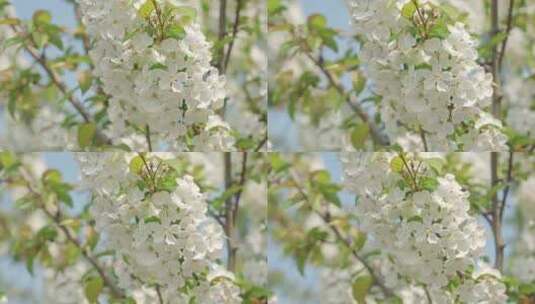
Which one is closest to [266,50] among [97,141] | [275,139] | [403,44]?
[275,139]

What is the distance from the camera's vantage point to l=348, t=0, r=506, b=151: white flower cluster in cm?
229

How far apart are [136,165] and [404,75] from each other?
1.87 ft

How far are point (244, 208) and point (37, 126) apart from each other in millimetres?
583

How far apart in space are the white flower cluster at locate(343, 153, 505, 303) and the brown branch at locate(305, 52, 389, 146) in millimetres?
217

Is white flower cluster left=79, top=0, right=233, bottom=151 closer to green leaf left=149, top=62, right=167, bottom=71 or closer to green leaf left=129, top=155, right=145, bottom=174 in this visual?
green leaf left=149, top=62, right=167, bottom=71

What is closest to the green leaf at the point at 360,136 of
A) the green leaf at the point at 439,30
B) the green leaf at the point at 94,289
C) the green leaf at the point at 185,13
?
the green leaf at the point at 439,30

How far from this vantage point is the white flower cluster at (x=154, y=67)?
226 centimetres

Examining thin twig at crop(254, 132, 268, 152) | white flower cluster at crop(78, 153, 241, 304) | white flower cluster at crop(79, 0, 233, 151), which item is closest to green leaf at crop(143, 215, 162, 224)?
white flower cluster at crop(78, 153, 241, 304)

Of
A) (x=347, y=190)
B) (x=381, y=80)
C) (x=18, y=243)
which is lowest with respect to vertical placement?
(x=18, y=243)

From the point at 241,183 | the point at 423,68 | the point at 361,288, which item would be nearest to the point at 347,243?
the point at 361,288

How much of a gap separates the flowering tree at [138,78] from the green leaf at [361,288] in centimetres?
40

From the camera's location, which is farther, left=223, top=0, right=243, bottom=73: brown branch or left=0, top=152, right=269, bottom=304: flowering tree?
left=223, top=0, right=243, bottom=73: brown branch

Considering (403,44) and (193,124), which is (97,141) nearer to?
(193,124)

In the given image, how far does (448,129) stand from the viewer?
2361 mm
